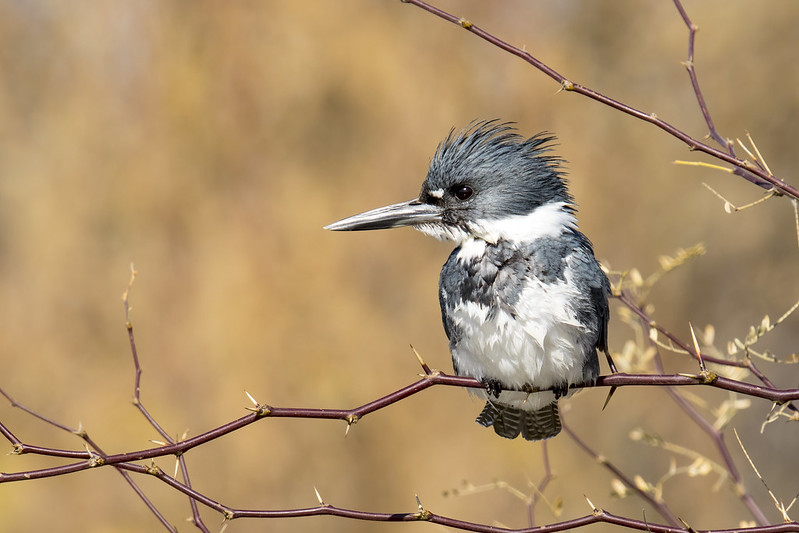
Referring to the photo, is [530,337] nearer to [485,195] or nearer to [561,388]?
[561,388]

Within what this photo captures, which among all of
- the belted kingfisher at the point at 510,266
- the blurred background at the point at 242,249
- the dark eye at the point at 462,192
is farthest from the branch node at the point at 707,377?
the blurred background at the point at 242,249

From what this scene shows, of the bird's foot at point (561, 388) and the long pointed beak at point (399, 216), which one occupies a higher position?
the long pointed beak at point (399, 216)

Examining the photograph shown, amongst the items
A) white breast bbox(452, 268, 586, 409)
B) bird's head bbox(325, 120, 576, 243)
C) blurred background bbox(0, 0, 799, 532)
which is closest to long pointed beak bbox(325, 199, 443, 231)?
bird's head bbox(325, 120, 576, 243)

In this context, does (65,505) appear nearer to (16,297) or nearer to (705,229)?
(16,297)

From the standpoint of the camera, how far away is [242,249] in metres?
5.44

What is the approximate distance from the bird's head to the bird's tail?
0.67 metres

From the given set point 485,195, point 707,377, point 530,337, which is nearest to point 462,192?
point 485,195

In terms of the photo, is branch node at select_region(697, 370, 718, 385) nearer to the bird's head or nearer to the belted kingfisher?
the belted kingfisher

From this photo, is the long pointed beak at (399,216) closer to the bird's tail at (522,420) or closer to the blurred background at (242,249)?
the bird's tail at (522,420)

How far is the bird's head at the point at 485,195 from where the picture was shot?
2615mm

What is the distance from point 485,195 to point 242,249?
305cm

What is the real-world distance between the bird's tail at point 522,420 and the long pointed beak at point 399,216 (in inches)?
27.3

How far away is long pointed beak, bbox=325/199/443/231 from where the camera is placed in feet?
8.62

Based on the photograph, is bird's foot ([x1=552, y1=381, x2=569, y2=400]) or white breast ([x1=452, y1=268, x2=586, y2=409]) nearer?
white breast ([x1=452, y1=268, x2=586, y2=409])
